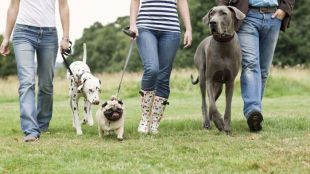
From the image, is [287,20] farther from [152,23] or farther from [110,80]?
[110,80]

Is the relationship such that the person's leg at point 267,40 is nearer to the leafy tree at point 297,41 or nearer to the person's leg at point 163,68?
the person's leg at point 163,68

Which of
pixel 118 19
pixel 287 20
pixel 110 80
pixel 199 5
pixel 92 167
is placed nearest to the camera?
pixel 92 167

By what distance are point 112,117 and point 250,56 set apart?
199 cm

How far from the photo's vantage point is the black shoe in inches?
291

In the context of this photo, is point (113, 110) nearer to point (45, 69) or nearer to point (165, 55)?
point (165, 55)

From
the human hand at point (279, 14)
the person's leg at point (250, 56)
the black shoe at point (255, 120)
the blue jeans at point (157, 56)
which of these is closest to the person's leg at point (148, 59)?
the blue jeans at point (157, 56)

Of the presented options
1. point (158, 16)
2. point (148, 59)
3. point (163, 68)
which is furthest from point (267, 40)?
point (148, 59)

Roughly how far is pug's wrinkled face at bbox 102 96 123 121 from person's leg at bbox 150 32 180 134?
662 mm

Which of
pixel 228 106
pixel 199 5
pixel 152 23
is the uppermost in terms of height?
pixel 152 23

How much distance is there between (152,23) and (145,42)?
0.87 feet

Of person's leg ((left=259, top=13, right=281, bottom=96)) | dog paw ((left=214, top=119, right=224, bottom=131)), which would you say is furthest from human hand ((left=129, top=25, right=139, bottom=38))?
person's leg ((left=259, top=13, right=281, bottom=96))

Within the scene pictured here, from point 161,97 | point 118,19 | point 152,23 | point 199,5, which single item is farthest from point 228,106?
point 118,19

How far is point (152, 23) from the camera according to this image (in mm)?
7410

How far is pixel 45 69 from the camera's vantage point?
7.65 m
